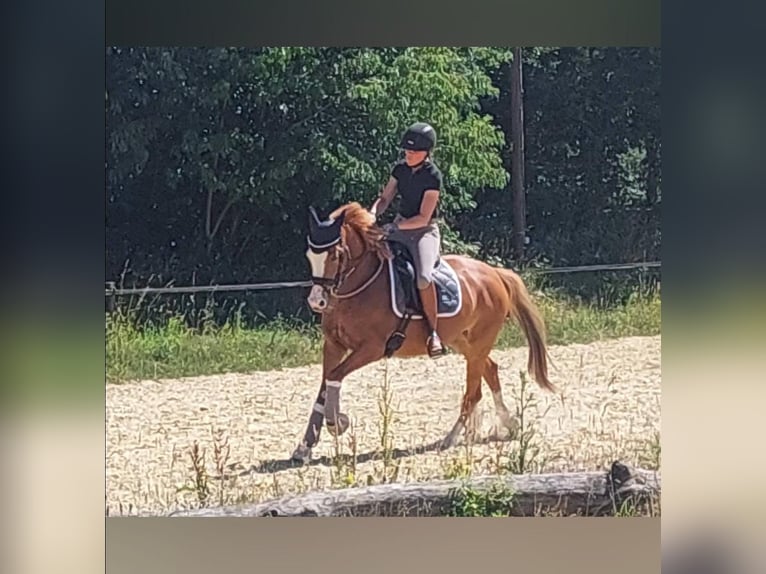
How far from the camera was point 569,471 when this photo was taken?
691 cm

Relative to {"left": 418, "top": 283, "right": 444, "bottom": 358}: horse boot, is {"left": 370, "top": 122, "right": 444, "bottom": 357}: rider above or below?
above

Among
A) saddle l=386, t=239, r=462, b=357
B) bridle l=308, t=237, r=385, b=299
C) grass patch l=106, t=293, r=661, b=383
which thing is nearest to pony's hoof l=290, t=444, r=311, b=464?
grass patch l=106, t=293, r=661, b=383

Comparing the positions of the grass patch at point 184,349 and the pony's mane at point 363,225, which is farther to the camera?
the grass patch at point 184,349

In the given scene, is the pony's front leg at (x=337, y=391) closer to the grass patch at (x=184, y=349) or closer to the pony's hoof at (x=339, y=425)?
the pony's hoof at (x=339, y=425)

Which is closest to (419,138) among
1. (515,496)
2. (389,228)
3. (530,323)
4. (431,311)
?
(389,228)

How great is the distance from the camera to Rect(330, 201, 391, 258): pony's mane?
689cm

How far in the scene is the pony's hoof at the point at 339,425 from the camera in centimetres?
691

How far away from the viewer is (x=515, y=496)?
22.7 feet

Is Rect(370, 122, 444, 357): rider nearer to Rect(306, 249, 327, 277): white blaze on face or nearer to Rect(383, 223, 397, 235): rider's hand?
Rect(383, 223, 397, 235): rider's hand

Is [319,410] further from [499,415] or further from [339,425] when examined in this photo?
[499,415]

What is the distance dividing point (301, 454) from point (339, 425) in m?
0.30

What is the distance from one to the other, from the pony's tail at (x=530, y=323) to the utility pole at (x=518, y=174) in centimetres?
16

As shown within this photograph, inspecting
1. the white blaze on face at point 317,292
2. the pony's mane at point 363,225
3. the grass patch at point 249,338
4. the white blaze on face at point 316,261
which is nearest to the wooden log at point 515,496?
the grass patch at point 249,338
